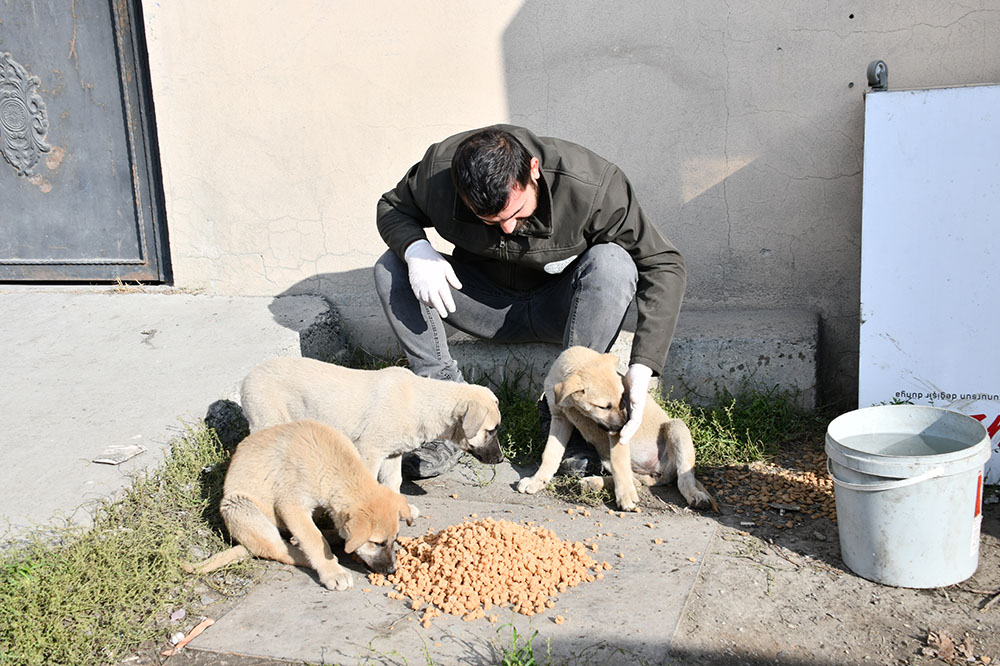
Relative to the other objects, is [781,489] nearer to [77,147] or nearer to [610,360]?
[610,360]

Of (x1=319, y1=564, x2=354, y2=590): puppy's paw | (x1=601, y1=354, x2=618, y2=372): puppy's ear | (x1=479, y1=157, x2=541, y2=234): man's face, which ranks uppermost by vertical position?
(x1=479, y1=157, x2=541, y2=234): man's face

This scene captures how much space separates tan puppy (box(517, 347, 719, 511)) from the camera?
3.92m

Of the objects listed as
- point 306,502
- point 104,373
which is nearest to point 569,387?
point 306,502

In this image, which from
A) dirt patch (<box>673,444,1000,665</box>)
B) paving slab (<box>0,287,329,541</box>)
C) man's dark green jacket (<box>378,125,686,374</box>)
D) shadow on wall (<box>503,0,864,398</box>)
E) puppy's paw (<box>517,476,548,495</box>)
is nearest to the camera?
dirt patch (<box>673,444,1000,665</box>)

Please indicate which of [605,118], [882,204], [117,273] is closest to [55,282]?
[117,273]

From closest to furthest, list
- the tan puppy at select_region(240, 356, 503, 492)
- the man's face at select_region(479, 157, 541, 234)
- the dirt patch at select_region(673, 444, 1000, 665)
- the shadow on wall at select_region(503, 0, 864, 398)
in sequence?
the dirt patch at select_region(673, 444, 1000, 665) → the man's face at select_region(479, 157, 541, 234) → the tan puppy at select_region(240, 356, 503, 492) → the shadow on wall at select_region(503, 0, 864, 398)

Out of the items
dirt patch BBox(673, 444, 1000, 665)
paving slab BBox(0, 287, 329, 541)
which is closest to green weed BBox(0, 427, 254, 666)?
paving slab BBox(0, 287, 329, 541)

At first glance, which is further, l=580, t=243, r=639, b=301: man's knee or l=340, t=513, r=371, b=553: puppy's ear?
l=580, t=243, r=639, b=301: man's knee

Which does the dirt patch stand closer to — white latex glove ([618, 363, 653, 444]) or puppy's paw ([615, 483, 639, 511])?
puppy's paw ([615, 483, 639, 511])

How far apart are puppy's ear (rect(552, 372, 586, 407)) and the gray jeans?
15.4 inches

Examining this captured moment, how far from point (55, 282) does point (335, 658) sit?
481 cm

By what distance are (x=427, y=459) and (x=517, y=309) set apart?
0.94 metres

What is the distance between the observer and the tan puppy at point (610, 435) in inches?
154

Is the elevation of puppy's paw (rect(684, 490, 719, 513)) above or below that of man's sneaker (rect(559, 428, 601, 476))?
below
